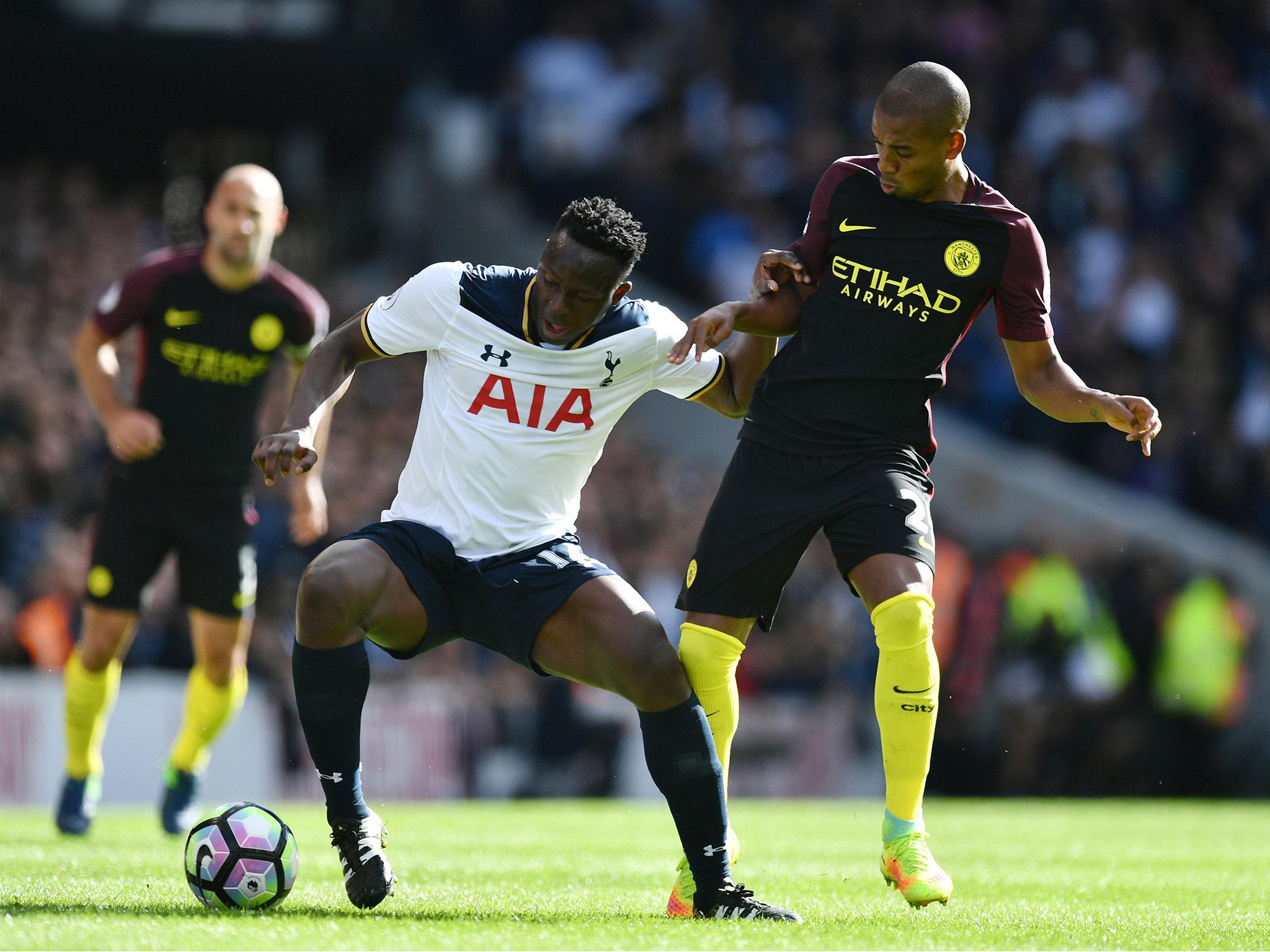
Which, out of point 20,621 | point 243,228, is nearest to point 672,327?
point 243,228

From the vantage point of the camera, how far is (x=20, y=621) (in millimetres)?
12219

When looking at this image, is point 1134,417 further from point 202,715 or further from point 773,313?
point 202,715

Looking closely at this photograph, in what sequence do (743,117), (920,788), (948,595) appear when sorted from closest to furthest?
(920,788) → (948,595) → (743,117)

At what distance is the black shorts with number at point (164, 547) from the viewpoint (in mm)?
8328

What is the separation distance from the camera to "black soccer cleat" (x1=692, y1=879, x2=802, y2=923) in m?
5.27

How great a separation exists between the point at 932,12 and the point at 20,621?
13.1m

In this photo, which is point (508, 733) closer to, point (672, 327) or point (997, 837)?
point (997, 837)

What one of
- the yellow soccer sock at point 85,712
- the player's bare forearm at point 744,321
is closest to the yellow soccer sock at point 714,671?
the player's bare forearm at point 744,321

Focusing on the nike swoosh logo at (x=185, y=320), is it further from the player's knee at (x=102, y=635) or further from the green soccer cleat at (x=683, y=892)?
the green soccer cleat at (x=683, y=892)

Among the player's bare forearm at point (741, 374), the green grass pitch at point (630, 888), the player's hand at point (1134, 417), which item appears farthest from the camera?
the player's bare forearm at point (741, 374)

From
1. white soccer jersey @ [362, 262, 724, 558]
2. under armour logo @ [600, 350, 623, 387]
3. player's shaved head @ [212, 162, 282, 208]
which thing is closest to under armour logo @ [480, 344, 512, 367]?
white soccer jersey @ [362, 262, 724, 558]

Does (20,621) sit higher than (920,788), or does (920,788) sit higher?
(920,788)

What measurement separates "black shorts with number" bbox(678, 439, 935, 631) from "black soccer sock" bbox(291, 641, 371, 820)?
1.16 m

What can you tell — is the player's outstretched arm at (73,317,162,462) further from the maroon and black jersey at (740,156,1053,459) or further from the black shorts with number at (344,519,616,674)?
the maroon and black jersey at (740,156,1053,459)
